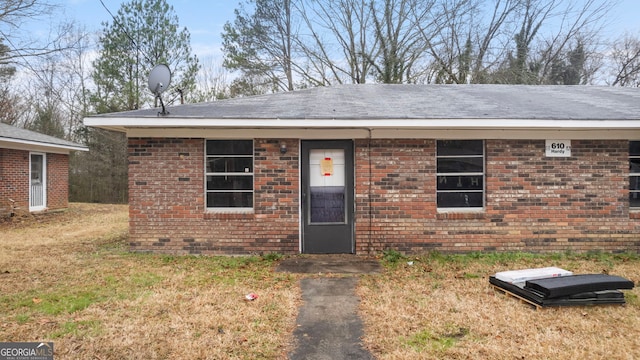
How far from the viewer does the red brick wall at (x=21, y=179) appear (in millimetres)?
12969

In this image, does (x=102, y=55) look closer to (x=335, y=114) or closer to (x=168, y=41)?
(x=168, y=41)

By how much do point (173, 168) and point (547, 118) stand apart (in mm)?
6568

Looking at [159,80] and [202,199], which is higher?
[159,80]

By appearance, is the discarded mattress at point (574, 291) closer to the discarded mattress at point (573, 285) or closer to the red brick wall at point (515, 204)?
the discarded mattress at point (573, 285)

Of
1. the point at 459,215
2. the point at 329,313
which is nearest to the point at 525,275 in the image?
the point at 459,215

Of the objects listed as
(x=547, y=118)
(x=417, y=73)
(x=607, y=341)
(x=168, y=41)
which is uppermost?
(x=168, y=41)

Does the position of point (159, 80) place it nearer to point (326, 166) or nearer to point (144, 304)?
point (326, 166)

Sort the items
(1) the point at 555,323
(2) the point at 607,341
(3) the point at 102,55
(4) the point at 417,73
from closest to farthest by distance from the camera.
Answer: (2) the point at 607,341, (1) the point at 555,323, (3) the point at 102,55, (4) the point at 417,73

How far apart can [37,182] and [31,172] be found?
445mm

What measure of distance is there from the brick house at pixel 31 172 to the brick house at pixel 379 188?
349 inches

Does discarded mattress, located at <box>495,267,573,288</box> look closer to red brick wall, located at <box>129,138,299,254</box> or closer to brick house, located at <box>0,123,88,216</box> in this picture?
red brick wall, located at <box>129,138,299,254</box>

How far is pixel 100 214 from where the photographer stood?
14.8 meters

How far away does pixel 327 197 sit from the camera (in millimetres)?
7211

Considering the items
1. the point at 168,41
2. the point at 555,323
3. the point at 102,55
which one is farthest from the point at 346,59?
the point at 555,323
